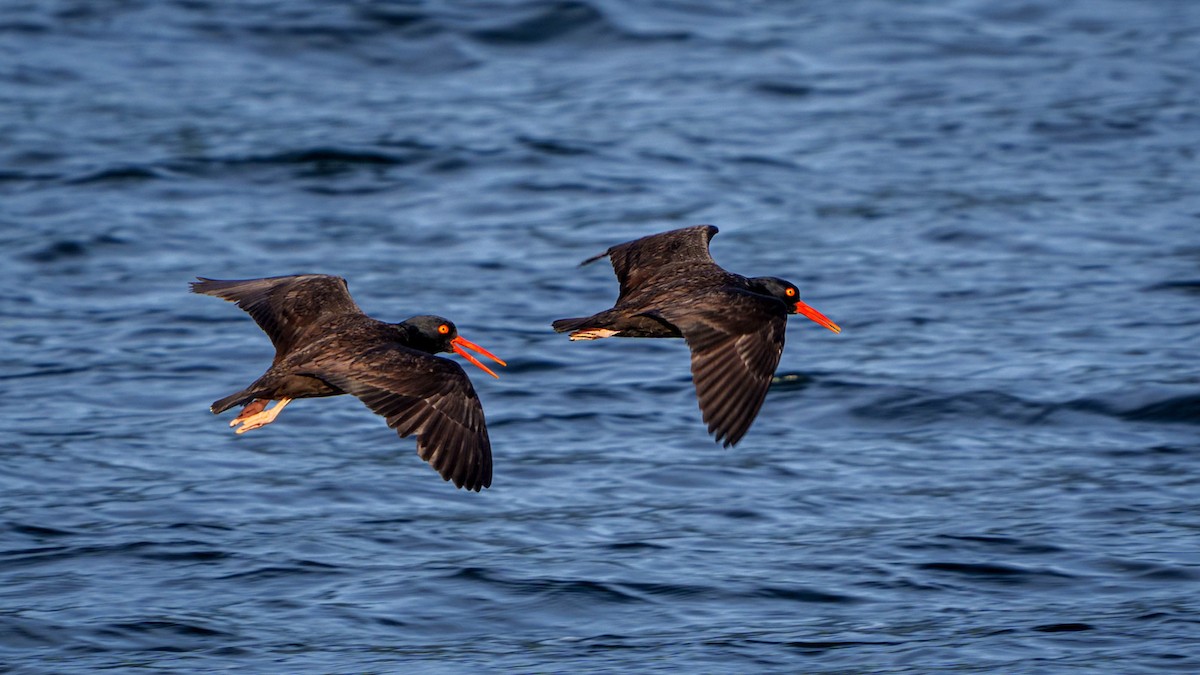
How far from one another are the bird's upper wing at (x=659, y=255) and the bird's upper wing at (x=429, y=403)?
2.09 m

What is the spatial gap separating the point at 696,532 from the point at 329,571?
2624 millimetres

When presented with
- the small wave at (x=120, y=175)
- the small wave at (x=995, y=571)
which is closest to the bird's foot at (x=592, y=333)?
the small wave at (x=995, y=571)


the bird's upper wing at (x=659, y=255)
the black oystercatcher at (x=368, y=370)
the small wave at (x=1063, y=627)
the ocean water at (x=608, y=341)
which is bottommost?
the small wave at (x=1063, y=627)

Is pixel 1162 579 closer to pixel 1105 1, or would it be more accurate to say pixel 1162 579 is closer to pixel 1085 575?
pixel 1085 575

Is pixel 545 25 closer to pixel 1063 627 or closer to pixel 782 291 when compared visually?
pixel 782 291

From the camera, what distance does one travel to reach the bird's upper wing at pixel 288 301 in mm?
11711

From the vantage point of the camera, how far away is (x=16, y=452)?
14906 mm

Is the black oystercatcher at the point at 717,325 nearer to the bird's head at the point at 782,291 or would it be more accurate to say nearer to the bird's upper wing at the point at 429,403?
the bird's head at the point at 782,291

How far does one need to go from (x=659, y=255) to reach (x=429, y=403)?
2.70m

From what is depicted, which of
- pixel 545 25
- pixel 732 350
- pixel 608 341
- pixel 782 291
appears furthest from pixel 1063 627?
pixel 545 25

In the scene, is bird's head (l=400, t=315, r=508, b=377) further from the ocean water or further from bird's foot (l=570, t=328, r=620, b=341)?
the ocean water

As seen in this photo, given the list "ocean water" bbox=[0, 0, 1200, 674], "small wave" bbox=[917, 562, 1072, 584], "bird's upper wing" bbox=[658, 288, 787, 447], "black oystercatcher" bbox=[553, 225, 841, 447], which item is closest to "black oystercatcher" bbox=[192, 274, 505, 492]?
"black oystercatcher" bbox=[553, 225, 841, 447]

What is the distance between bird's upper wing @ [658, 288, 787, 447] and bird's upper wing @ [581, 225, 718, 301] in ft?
3.54

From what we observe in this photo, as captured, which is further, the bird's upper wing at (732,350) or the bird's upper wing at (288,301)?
the bird's upper wing at (288,301)
